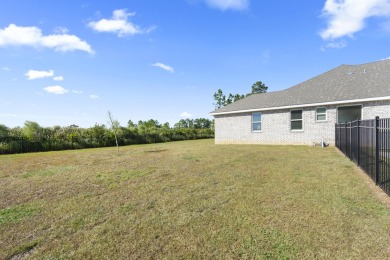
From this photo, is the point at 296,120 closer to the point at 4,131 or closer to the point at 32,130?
the point at 32,130

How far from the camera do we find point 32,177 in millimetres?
8398

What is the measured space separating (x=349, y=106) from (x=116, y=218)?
51.5 ft

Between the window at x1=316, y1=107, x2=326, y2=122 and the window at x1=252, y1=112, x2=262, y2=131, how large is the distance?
4.36m

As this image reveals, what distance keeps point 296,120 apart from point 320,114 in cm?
166

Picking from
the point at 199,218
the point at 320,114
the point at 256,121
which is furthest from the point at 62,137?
the point at 320,114

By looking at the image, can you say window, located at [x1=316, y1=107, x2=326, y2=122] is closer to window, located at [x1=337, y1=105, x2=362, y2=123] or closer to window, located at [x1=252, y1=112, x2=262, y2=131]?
window, located at [x1=337, y1=105, x2=362, y2=123]

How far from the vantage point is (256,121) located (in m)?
18.8

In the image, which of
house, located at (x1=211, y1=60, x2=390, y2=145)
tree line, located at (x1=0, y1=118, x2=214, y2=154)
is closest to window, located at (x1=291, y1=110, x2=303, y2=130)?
house, located at (x1=211, y1=60, x2=390, y2=145)

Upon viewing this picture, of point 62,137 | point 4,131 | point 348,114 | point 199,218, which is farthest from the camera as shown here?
point 62,137

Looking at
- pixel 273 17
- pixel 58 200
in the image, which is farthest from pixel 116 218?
pixel 273 17

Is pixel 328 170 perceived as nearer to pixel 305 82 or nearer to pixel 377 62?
pixel 305 82

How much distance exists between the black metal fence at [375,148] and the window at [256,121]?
9646 millimetres

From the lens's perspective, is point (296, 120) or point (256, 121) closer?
point (296, 120)

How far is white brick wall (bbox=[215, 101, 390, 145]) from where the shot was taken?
43.9 ft
